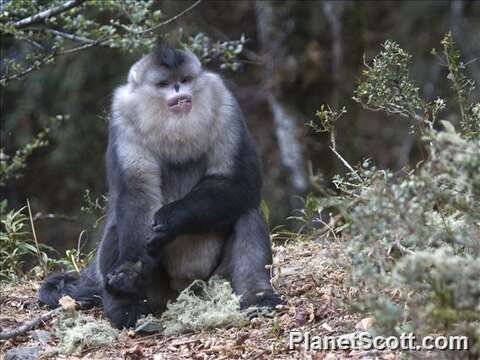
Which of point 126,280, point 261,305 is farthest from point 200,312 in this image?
point 126,280

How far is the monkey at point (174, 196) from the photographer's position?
5.74 metres

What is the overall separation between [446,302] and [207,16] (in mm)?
10419

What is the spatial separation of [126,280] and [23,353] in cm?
68

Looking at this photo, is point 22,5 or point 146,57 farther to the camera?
point 22,5

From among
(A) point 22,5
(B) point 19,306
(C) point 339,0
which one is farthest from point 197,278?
(C) point 339,0

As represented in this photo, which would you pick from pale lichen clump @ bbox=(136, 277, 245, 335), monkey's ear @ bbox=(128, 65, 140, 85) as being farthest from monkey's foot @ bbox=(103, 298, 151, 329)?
monkey's ear @ bbox=(128, 65, 140, 85)

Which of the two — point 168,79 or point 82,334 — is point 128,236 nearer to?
point 82,334

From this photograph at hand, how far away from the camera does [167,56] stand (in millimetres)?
6074

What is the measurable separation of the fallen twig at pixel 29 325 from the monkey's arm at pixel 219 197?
675mm

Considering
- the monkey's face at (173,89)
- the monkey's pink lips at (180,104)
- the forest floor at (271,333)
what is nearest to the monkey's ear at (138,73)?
the monkey's face at (173,89)

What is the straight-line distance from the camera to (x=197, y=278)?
19.9 feet

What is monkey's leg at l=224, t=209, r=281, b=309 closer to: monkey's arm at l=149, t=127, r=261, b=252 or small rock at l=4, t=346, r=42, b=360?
monkey's arm at l=149, t=127, r=261, b=252

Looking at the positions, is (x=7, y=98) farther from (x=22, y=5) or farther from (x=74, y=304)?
(x=74, y=304)

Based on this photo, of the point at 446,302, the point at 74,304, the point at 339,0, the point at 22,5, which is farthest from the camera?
the point at 339,0
